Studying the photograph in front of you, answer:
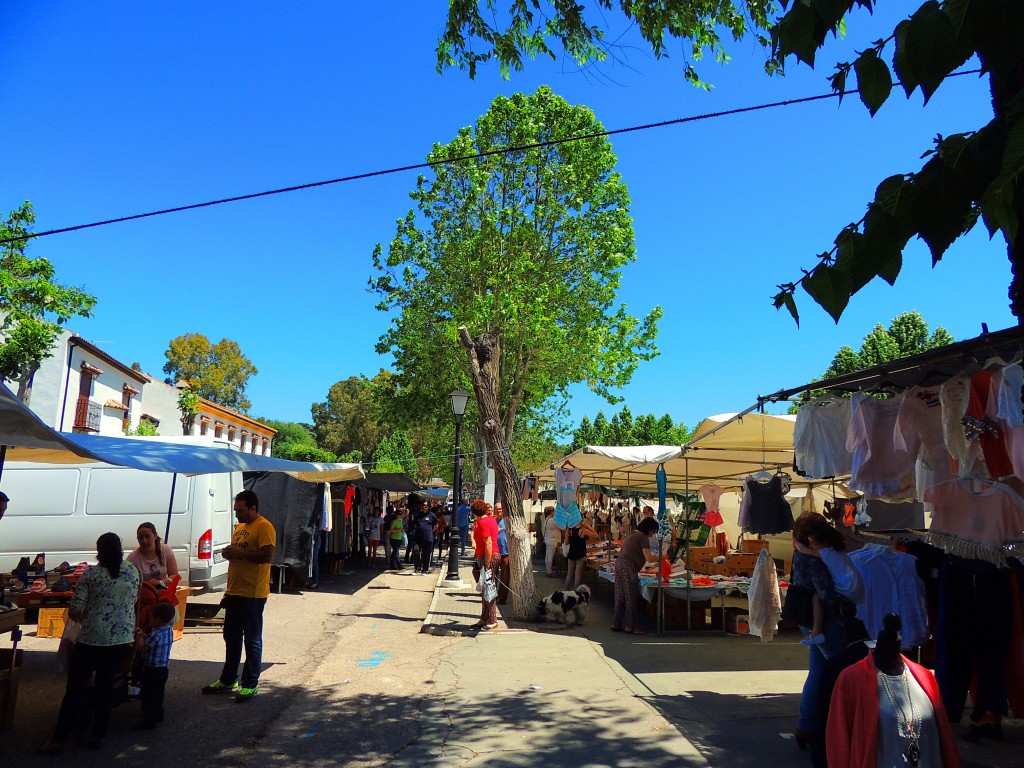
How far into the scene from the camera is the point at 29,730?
5.20m

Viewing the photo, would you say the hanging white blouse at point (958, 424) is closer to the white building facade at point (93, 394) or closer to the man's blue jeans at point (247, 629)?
the man's blue jeans at point (247, 629)

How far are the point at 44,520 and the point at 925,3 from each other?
39.2ft

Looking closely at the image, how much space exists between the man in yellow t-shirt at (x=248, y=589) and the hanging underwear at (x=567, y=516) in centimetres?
743

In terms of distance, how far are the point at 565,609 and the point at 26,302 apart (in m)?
16.5

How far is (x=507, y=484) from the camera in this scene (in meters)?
11.3

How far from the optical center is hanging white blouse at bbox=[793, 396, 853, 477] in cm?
607

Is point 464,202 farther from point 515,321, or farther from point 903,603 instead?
point 903,603

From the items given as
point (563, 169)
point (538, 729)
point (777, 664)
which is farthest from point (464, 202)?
point (538, 729)

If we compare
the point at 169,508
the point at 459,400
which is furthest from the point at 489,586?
the point at 459,400

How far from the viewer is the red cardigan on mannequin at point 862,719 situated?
2955 mm

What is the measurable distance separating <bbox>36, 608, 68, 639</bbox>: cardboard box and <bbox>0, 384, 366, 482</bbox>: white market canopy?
214 cm

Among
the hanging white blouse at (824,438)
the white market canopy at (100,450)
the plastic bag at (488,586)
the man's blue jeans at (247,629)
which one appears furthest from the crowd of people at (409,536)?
the hanging white blouse at (824,438)

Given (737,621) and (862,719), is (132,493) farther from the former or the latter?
(862,719)

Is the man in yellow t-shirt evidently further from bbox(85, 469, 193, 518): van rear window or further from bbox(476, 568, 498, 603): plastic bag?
bbox(85, 469, 193, 518): van rear window
